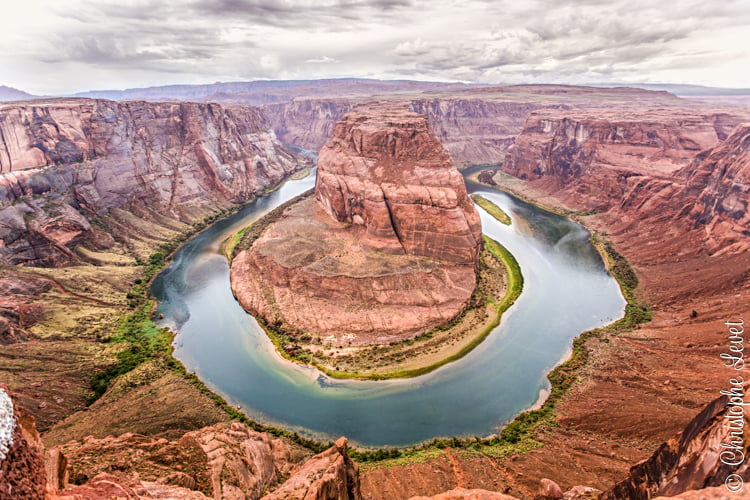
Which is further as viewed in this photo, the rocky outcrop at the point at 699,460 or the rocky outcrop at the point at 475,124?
the rocky outcrop at the point at 475,124

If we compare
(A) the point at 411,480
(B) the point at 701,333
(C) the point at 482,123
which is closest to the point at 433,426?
(A) the point at 411,480

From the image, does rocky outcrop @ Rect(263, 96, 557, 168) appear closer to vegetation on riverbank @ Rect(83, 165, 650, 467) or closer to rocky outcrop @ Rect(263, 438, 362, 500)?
vegetation on riverbank @ Rect(83, 165, 650, 467)

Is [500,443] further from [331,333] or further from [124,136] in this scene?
[124,136]

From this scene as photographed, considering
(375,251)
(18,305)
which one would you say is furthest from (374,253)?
(18,305)

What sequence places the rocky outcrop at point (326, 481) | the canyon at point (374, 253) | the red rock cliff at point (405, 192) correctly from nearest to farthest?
the rocky outcrop at point (326, 481) < the canyon at point (374, 253) < the red rock cliff at point (405, 192)

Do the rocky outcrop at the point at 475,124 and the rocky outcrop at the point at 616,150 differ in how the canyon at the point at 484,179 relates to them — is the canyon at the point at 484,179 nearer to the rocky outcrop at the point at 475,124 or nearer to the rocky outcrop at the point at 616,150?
the rocky outcrop at the point at 616,150

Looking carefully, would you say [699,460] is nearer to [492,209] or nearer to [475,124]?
[492,209]

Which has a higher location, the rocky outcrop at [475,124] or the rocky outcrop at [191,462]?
the rocky outcrop at [475,124]

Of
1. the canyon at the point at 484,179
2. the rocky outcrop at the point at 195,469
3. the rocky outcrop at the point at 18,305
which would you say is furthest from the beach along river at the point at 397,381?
the rocky outcrop at the point at 18,305
